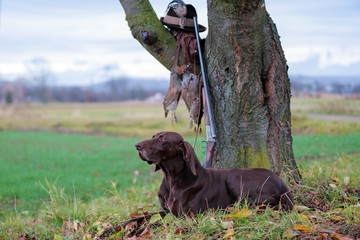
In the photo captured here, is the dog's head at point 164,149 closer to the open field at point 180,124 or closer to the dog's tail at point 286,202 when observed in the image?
the dog's tail at point 286,202

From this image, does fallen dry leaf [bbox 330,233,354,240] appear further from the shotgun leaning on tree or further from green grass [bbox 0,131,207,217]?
green grass [bbox 0,131,207,217]

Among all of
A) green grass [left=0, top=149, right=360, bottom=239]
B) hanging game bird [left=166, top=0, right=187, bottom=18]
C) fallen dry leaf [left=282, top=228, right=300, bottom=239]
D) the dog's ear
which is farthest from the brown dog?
hanging game bird [left=166, top=0, right=187, bottom=18]

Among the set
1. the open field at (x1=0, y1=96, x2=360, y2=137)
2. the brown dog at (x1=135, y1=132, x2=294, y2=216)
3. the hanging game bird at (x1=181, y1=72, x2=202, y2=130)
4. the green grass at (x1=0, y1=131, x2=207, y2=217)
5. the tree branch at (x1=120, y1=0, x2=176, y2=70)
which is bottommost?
the green grass at (x1=0, y1=131, x2=207, y2=217)

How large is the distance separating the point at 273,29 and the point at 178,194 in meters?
2.38

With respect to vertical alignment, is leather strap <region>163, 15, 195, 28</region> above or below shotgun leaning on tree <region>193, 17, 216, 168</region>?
above

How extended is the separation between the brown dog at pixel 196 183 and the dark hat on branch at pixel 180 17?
191 cm

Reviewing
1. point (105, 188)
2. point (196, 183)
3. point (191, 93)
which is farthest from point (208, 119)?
point (105, 188)

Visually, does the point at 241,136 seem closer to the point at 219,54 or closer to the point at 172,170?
the point at 219,54

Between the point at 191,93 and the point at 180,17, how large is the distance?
3.24 ft

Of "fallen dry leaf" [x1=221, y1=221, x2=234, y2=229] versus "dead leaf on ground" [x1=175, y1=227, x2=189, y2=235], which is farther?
"dead leaf on ground" [x1=175, y1=227, x2=189, y2=235]

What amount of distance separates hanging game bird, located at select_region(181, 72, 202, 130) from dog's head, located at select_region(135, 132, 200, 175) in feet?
4.44

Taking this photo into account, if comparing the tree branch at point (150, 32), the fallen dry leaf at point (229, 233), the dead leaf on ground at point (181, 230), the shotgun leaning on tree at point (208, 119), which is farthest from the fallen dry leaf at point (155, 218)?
the tree branch at point (150, 32)

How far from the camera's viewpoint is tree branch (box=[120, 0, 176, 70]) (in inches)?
184

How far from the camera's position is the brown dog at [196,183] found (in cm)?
321
